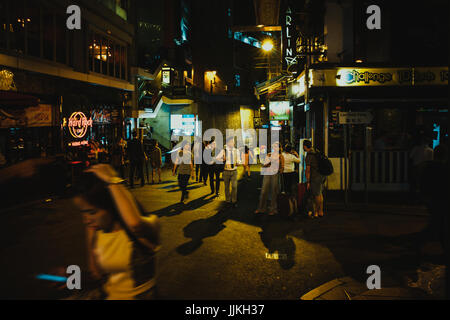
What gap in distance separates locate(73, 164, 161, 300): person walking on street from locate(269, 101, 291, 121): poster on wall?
17605mm

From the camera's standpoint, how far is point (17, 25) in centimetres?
1245

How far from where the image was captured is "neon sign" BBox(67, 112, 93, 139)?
1540 centimetres

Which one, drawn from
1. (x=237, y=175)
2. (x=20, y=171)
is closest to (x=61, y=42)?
(x=237, y=175)

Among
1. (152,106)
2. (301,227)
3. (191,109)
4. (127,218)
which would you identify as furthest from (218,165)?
(191,109)

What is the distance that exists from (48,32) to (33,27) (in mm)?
964

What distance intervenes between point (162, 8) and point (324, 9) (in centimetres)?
1814

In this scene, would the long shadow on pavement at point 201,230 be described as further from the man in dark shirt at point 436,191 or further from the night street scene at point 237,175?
the man in dark shirt at point 436,191

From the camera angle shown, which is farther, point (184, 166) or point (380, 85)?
point (380, 85)

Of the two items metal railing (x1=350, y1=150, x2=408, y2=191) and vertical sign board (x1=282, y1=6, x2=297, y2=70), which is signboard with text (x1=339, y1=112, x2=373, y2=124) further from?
vertical sign board (x1=282, y1=6, x2=297, y2=70)

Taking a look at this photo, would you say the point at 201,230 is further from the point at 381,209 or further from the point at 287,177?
the point at 381,209

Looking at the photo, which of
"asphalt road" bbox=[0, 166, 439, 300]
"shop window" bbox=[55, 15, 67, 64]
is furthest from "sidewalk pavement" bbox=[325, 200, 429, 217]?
"shop window" bbox=[55, 15, 67, 64]

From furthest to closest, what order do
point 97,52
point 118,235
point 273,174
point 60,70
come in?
point 97,52, point 60,70, point 273,174, point 118,235

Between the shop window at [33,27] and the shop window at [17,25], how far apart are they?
0.23m

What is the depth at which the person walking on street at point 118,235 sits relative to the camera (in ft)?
10.9
